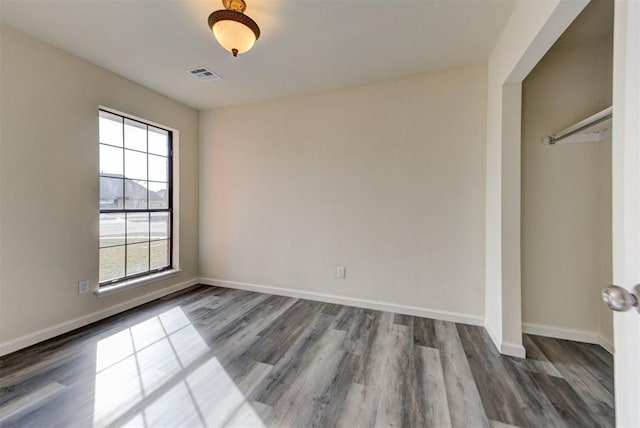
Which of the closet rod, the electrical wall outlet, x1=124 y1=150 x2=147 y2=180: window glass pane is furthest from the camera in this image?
x1=124 y1=150 x2=147 y2=180: window glass pane

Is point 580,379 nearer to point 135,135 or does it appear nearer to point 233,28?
point 233,28

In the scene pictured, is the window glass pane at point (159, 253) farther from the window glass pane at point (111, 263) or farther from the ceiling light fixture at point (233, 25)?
the ceiling light fixture at point (233, 25)

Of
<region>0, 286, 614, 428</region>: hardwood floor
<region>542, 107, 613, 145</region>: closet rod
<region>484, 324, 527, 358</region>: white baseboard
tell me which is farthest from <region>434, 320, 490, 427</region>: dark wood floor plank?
<region>542, 107, 613, 145</region>: closet rod

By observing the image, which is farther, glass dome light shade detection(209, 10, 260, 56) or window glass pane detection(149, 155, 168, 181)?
window glass pane detection(149, 155, 168, 181)

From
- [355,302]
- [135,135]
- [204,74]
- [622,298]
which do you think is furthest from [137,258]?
[622,298]

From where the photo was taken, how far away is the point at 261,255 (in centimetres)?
361

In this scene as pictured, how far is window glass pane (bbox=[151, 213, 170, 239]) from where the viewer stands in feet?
11.3

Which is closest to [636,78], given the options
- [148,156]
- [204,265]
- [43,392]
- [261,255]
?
[43,392]

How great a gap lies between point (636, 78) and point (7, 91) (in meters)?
3.64

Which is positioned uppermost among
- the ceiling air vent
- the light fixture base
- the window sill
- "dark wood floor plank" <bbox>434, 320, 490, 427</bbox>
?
the ceiling air vent

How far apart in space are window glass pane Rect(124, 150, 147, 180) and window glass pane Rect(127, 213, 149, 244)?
475 mm

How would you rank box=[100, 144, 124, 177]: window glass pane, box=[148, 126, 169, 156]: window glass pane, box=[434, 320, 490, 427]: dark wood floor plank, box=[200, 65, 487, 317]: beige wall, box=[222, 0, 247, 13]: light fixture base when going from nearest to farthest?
box=[434, 320, 490, 427]: dark wood floor plank → box=[222, 0, 247, 13]: light fixture base → box=[200, 65, 487, 317]: beige wall → box=[100, 144, 124, 177]: window glass pane → box=[148, 126, 169, 156]: window glass pane

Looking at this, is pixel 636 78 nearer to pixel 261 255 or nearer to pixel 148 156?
pixel 261 255

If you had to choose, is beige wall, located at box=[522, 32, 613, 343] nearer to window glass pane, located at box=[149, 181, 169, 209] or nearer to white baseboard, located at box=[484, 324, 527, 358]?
white baseboard, located at box=[484, 324, 527, 358]
